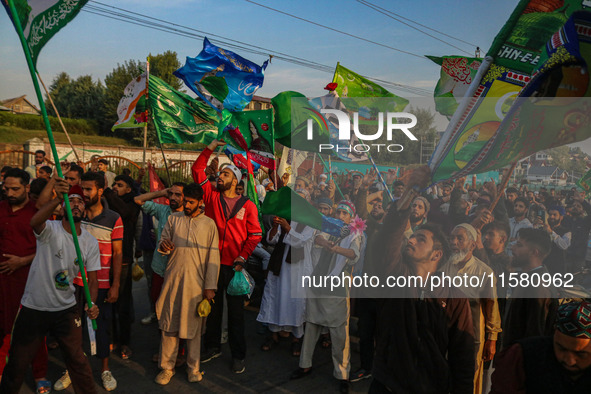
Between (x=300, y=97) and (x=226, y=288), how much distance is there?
2391mm

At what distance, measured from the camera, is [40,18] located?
10.8ft

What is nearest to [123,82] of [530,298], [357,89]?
[357,89]

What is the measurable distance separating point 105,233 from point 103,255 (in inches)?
9.2

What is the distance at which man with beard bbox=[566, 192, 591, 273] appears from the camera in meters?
6.75

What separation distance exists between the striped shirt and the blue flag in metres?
2.59

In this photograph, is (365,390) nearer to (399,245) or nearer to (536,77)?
(399,245)

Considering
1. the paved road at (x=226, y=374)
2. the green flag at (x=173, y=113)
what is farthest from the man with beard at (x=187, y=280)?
the green flag at (x=173, y=113)

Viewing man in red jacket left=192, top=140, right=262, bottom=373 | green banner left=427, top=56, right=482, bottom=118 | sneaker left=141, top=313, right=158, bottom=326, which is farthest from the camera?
green banner left=427, top=56, right=482, bottom=118

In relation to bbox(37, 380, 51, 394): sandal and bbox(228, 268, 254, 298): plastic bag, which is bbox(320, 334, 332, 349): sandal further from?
bbox(37, 380, 51, 394): sandal

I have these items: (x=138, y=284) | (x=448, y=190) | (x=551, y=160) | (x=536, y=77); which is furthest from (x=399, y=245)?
(x=551, y=160)

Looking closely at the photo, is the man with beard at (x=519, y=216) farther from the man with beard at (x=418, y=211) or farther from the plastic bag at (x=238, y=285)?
the plastic bag at (x=238, y=285)

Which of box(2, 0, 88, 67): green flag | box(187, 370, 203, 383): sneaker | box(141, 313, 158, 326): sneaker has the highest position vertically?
box(2, 0, 88, 67): green flag

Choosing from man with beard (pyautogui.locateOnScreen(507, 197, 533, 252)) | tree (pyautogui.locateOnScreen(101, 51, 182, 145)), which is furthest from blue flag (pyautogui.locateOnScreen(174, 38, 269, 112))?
tree (pyautogui.locateOnScreen(101, 51, 182, 145))

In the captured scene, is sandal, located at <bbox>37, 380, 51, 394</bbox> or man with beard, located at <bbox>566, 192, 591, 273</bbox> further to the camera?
man with beard, located at <bbox>566, 192, 591, 273</bbox>
